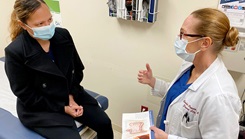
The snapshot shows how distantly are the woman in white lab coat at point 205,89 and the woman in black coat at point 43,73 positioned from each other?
616mm

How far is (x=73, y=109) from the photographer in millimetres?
1483

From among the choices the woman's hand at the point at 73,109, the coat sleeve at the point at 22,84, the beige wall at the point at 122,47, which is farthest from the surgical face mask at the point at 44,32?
the beige wall at the point at 122,47

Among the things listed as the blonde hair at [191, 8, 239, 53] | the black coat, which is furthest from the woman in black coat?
the blonde hair at [191, 8, 239, 53]

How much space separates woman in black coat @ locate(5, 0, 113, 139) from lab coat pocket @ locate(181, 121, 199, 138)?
669 mm

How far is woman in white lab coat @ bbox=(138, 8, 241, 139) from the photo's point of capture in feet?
3.14

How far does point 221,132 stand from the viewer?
0.96 metres

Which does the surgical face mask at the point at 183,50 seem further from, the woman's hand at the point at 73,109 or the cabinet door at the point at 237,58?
the woman's hand at the point at 73,109

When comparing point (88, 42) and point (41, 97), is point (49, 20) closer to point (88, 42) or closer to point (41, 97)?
point (41, 97)

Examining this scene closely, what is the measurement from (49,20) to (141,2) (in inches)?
25.0

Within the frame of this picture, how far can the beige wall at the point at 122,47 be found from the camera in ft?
5.15

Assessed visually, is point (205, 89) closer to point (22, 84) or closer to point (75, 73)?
point (75, 73)

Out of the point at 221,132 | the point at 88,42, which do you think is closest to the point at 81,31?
the point at 88,42

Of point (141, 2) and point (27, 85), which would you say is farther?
point (141, 2)

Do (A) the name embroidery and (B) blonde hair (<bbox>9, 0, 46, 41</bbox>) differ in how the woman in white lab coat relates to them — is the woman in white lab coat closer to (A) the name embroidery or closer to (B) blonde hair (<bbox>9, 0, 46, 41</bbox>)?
(A) the name embroidery
